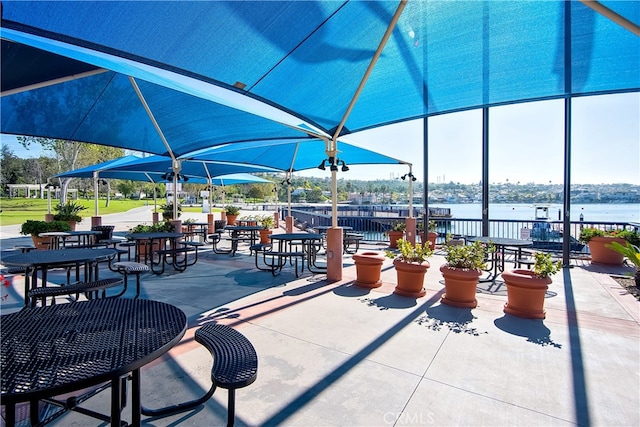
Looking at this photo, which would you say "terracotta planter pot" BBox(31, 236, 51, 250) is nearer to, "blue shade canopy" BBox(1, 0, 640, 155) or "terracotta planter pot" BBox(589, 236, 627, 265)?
"blue shade canopy" BBox(1, 0, 640, 155)

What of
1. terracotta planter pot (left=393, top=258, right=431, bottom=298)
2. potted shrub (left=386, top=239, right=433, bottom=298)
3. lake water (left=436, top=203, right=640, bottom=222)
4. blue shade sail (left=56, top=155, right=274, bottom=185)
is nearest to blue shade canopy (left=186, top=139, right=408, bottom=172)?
blue shade sail (left=56, top=155, right=274, bottom=185)

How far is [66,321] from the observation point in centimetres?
172

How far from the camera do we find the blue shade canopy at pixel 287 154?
8.70m

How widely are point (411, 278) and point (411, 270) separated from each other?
134 millimetres

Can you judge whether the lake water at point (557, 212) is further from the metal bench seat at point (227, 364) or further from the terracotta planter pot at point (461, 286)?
the metal bench seat at point (227, 364)

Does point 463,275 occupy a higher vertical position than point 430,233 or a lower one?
lower

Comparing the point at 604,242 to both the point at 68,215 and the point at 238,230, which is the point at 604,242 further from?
the point at 68,215

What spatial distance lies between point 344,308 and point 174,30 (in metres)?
3.75

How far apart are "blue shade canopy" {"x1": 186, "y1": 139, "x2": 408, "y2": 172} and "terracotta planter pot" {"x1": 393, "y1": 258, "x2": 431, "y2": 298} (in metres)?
4.18

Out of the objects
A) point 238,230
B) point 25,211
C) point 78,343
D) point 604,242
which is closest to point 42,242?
point 238,230

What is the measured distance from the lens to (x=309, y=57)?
4.18 m

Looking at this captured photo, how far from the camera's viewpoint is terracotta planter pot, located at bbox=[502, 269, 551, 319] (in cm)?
392

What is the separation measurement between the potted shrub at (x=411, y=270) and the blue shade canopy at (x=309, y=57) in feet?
9.08

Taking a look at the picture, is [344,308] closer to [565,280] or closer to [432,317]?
[432,317]
